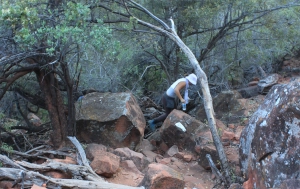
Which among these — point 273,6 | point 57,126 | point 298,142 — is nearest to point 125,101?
point 57,126

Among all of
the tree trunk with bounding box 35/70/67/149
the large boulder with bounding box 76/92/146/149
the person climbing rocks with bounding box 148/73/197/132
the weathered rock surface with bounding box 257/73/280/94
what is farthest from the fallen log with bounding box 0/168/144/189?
the weathered rock surface with bounding box 257/73/280/94

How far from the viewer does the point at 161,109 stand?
1102 cm

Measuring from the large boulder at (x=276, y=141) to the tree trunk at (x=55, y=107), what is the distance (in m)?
3.87

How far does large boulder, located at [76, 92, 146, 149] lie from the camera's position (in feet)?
25.5

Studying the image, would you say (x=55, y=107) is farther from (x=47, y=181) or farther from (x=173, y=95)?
(x=173, y=95)

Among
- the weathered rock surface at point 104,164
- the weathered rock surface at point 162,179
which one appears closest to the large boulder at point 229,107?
the weathered rock surface at point 104,164

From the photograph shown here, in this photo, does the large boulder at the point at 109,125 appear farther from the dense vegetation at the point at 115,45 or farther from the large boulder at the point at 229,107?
the large boulder at the point at 229,107

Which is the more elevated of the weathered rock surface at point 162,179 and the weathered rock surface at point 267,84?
the weathered rock surface at point 267,84

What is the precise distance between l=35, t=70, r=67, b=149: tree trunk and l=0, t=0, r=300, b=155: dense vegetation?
0.06 ft

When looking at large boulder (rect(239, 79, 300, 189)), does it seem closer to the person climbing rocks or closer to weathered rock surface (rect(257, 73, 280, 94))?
the person climbing rocks

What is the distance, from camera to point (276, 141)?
463cm

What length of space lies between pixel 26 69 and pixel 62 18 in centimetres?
115

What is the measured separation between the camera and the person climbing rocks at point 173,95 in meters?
9.19

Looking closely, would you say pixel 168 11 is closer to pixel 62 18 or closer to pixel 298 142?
pixel 62 18
